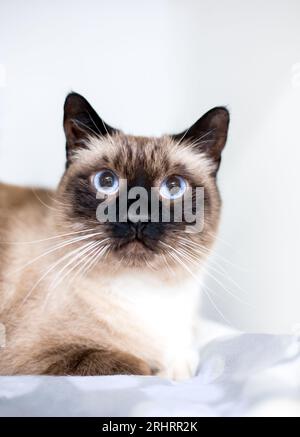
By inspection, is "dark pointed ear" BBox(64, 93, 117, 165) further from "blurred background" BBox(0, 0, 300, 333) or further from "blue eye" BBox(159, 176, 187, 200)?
"blurred background" BBox(0, 0, 300, 333)

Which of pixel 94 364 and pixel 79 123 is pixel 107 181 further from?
pixel 94 364

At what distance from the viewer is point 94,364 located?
52.1 inches

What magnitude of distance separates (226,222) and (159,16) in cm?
92

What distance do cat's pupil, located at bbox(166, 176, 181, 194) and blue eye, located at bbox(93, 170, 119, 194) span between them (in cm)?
17

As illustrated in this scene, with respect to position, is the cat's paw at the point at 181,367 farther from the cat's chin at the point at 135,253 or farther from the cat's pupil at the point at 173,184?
the cat's pupil at the point at 173,184

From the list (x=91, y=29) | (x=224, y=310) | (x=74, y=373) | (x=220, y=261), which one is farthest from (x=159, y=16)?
(x=74, y=373)

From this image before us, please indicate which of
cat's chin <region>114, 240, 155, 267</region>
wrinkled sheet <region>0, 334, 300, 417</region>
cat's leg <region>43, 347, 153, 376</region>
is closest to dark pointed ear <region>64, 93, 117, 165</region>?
cat's chin <region>114, 240, 155, 267</region>

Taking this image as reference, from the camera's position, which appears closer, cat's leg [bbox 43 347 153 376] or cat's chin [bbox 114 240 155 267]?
cat's leg [bbox 43 347 153 376]

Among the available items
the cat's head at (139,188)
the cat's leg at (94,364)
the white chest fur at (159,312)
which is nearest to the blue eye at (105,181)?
the cat's head at (139,188)

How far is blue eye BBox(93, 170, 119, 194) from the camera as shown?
1.50 metres

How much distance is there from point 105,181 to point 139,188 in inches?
5.2

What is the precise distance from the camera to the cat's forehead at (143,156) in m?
1.53

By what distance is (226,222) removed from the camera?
211 centimetres
